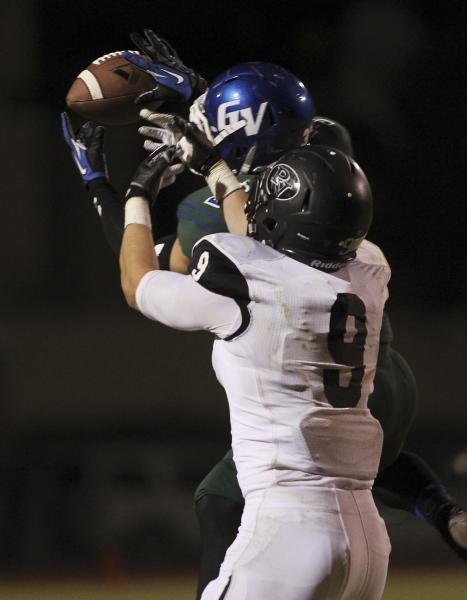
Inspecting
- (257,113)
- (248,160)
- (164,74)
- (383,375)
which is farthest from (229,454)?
(164,74)

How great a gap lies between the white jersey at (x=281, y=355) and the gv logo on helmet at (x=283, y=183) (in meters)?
0.10

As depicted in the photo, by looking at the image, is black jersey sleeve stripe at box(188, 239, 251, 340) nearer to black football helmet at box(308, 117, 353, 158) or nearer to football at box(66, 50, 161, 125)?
black football helmet at box(308, 117, 353, 158)

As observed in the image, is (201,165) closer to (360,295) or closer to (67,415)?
(360,295)

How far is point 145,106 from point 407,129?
319 cm

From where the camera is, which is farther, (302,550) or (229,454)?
(229,454)

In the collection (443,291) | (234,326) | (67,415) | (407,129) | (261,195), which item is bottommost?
(67,415)

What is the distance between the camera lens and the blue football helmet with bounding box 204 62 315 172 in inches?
93.3

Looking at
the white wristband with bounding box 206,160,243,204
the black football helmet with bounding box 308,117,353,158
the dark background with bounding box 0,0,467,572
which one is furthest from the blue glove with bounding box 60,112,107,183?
the dark background with bounding box 0,0,467,572

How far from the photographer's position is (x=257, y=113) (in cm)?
237

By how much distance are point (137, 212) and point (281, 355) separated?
1.52ft

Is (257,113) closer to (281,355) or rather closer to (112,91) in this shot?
(112,91)

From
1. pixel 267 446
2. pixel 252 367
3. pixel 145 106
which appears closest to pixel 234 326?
pixel 252 367

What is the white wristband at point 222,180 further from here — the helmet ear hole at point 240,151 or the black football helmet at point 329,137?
the black football helmet at point 329,137

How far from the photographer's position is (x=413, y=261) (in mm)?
5422
